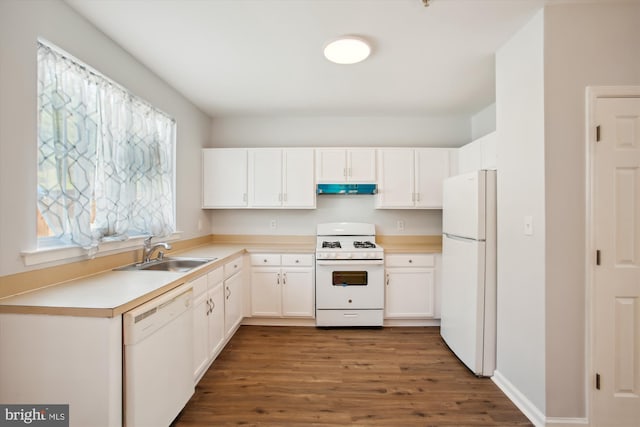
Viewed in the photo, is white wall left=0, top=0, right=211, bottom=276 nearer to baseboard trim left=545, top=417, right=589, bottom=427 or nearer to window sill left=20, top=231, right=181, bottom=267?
window sill left=20, top=231, right=181, bottom=267

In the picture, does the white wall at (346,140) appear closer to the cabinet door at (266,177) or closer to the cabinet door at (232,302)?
the cabinet door at (266,177)

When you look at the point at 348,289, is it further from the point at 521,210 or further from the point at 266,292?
the point at 521,210

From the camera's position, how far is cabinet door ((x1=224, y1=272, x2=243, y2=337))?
278cm

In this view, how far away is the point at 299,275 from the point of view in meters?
3.33

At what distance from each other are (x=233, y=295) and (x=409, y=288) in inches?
77.8

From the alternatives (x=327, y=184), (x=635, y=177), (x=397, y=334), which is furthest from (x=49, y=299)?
(x=635, y=177)

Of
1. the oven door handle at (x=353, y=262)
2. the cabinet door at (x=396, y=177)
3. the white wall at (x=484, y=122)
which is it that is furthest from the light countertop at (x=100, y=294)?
the white wall at (x=484, y=122)

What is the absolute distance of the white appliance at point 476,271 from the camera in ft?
7.50

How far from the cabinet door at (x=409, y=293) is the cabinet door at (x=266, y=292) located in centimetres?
127

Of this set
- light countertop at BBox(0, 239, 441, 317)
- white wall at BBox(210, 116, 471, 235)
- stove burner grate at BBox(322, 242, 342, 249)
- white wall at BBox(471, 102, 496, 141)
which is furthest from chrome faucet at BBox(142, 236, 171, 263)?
white wall at BBox(471, 102, 496, 141)

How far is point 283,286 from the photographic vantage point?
333 centimetres

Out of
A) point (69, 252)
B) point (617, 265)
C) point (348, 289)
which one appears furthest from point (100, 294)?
point (617, 265)

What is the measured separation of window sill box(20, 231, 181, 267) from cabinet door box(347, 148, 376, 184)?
2.39 metres

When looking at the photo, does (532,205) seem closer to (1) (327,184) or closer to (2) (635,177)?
(2) (635,177)
